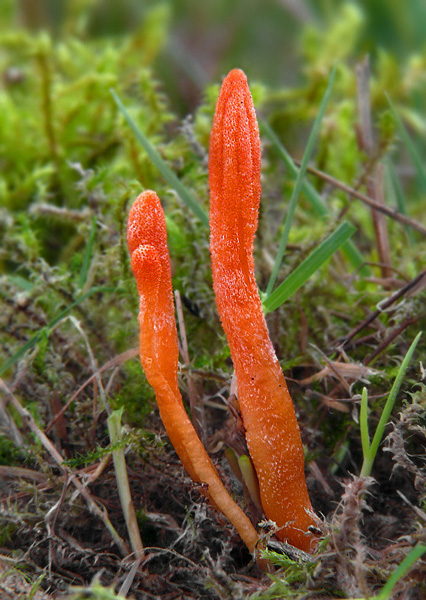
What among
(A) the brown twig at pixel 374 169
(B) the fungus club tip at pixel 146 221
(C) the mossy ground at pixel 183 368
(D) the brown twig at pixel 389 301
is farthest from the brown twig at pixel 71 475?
(A) the brown twig at pixel 374 169

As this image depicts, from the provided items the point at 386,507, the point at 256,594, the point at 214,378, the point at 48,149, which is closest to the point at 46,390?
the point at 214,378

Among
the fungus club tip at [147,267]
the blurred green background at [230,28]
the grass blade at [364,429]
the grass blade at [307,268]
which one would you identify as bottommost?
the grass blade at [364,429]

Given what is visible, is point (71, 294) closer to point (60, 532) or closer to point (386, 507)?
point (60, 532)

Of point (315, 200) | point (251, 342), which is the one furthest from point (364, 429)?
point (315, 200)

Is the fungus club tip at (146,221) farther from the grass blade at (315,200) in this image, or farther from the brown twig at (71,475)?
the grass blade at (315,200)

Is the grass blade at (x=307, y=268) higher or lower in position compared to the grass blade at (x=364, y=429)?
higher

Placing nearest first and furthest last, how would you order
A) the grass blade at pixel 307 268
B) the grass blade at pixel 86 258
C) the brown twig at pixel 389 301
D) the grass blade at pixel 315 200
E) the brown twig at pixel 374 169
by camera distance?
the grass blade at pixel 307 268 < the brown twig at pixel 389 301 < the grass blade at pixel 86 258 < the grass blade at pixel 315 200 < the brown twig at pixel 374 169

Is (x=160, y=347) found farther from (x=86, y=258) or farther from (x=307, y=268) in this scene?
(x=86, y=258)
